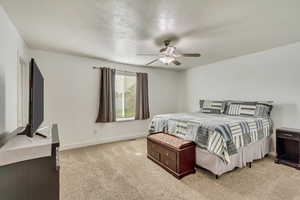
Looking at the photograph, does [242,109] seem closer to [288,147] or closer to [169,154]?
[288,147]

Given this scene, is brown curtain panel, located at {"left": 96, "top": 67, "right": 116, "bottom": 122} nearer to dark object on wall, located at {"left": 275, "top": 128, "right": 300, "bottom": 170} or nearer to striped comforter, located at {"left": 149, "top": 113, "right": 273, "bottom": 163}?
striped comforter, located at {"left": 149, "top": 113, "right": 273, "bottom": 163}

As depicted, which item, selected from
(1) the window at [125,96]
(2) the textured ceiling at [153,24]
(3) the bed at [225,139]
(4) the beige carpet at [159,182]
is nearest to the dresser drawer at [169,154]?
(4) the beige carpet at [159,182]

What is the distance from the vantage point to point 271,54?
323 cm

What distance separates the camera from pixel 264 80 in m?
3.35

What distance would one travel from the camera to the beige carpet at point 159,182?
190 centimetres

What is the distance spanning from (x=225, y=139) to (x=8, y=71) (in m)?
3.23

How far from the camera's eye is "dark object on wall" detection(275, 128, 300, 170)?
8.60 ft

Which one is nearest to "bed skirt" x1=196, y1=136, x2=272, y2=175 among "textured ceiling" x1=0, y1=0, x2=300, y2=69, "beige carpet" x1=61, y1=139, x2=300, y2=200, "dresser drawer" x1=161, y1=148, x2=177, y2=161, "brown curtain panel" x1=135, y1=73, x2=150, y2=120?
"beige carpet" x1=61, y1=139, x2=300, y2=200

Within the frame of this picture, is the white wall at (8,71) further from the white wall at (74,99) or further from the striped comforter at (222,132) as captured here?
the striped comforter at (222,132)

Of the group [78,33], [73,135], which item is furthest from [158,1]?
[73,135]

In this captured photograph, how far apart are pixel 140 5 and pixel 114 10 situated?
1.10 ft

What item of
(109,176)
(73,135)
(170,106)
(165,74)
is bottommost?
(109,176)

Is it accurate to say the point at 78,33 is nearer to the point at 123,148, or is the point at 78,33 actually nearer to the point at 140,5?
the point at 140,5

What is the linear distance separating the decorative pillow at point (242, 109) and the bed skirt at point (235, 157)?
0.62 meters
